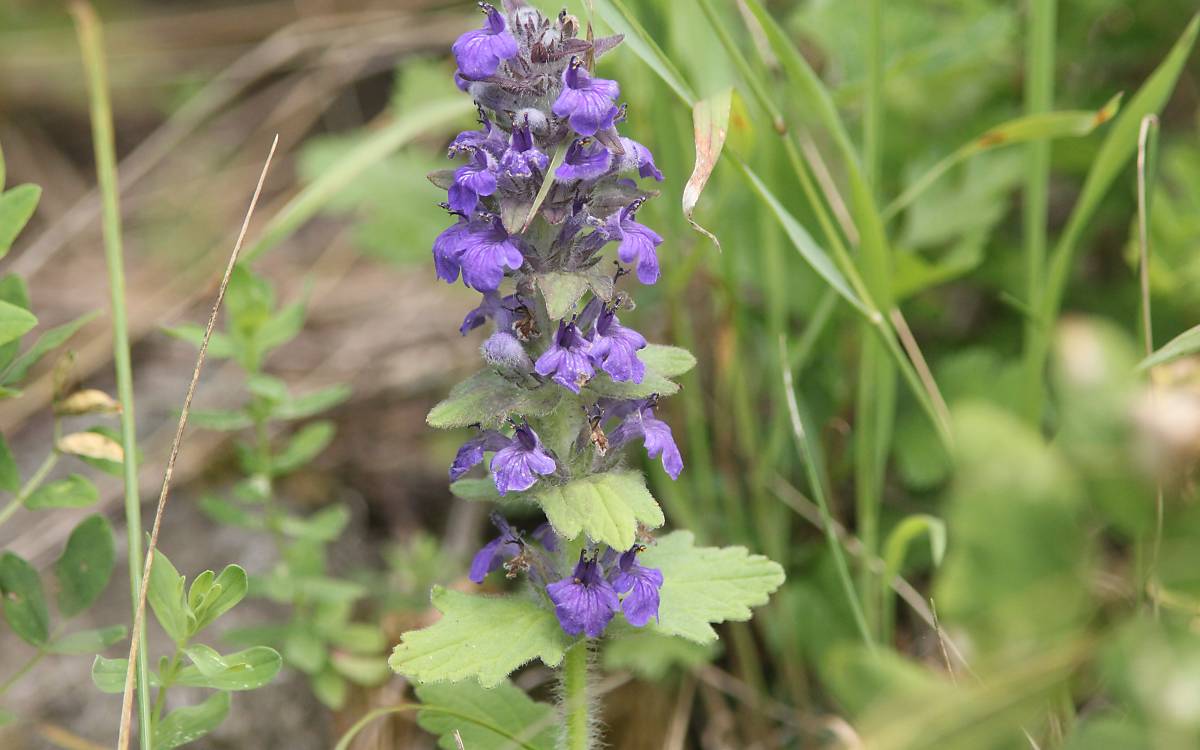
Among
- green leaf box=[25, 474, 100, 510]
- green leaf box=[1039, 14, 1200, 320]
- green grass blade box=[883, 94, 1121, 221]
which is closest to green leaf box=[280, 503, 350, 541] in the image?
green leaf box=[25, 474, 100, 510]

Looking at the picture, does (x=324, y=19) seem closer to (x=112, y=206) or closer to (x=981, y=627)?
(x=112, y=206)

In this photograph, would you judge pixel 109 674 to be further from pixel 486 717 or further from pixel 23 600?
pixel 486 717

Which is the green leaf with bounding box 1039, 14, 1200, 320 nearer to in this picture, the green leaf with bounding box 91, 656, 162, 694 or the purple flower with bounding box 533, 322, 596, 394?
the purple flower with bounding box 533, 322, 596, 394

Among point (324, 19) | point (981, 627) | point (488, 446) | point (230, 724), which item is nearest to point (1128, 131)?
point (488, 446)

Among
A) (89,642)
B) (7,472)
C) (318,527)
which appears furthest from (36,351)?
(318,527)

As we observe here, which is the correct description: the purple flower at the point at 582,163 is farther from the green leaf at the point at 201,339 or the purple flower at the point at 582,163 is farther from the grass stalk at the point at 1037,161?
the grass stalk at the point at 1037,161

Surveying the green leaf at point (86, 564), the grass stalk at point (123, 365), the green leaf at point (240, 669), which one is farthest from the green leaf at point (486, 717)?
the green leaf at point (86, 564)
